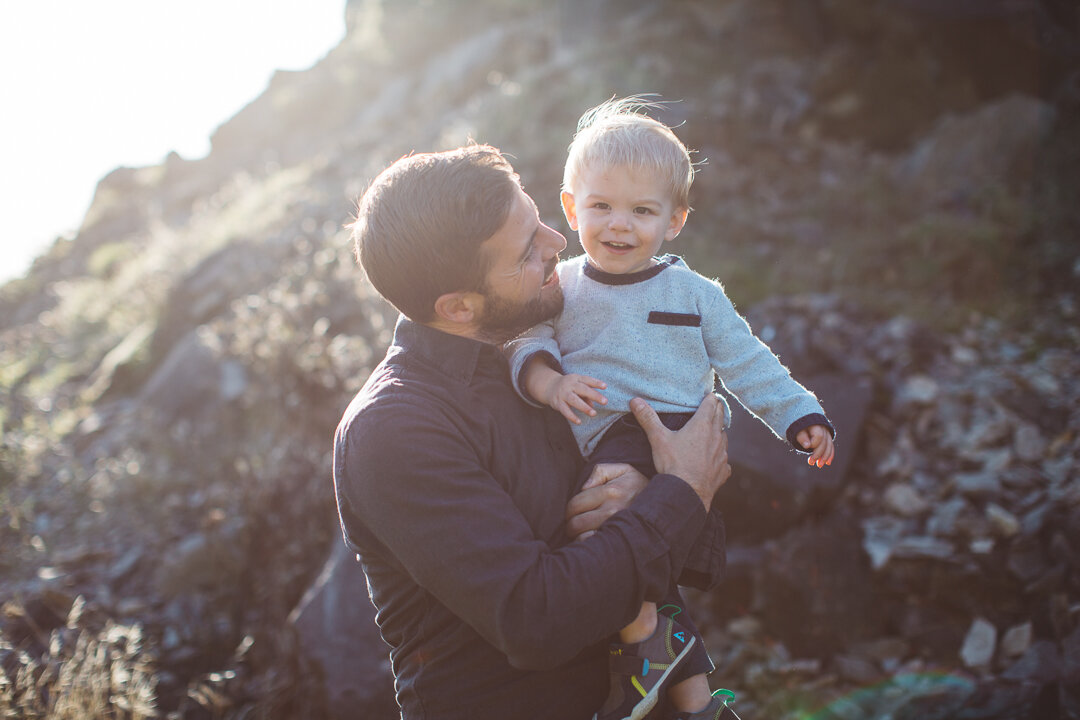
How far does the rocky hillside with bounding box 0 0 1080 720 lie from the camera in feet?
12.5

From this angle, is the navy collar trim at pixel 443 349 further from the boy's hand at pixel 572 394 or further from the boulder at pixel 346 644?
the boulder at pixel 346 644

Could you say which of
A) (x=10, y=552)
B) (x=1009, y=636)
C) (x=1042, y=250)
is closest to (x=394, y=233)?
(x=1009, y=636)

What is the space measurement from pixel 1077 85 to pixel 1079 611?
25.0ft

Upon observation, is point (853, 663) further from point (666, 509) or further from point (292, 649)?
point (292, 649)

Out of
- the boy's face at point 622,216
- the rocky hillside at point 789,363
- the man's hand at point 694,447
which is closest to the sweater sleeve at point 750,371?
the man's hand at point 694,447

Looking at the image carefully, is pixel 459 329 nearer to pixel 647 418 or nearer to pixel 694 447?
pixel 647 418

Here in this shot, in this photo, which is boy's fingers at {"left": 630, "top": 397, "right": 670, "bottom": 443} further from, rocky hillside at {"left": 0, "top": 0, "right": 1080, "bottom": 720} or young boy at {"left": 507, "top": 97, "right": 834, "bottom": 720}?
rocky hillside at {"left": 0, "top": 0, "right": 1080, "bottom": 720}

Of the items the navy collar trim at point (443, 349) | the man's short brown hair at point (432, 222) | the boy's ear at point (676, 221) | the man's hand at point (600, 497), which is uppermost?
the man's short brown hair at point (432, 222)

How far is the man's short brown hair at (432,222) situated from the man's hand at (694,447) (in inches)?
26.8

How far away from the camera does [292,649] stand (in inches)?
155

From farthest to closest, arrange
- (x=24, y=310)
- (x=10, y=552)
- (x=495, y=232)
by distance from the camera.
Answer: (x=24, y=310) < (x=10, y=552) < (x=495, y=232)

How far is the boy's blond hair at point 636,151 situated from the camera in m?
2.39

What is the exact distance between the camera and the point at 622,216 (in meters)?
2.40

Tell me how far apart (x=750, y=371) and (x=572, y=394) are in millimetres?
667
